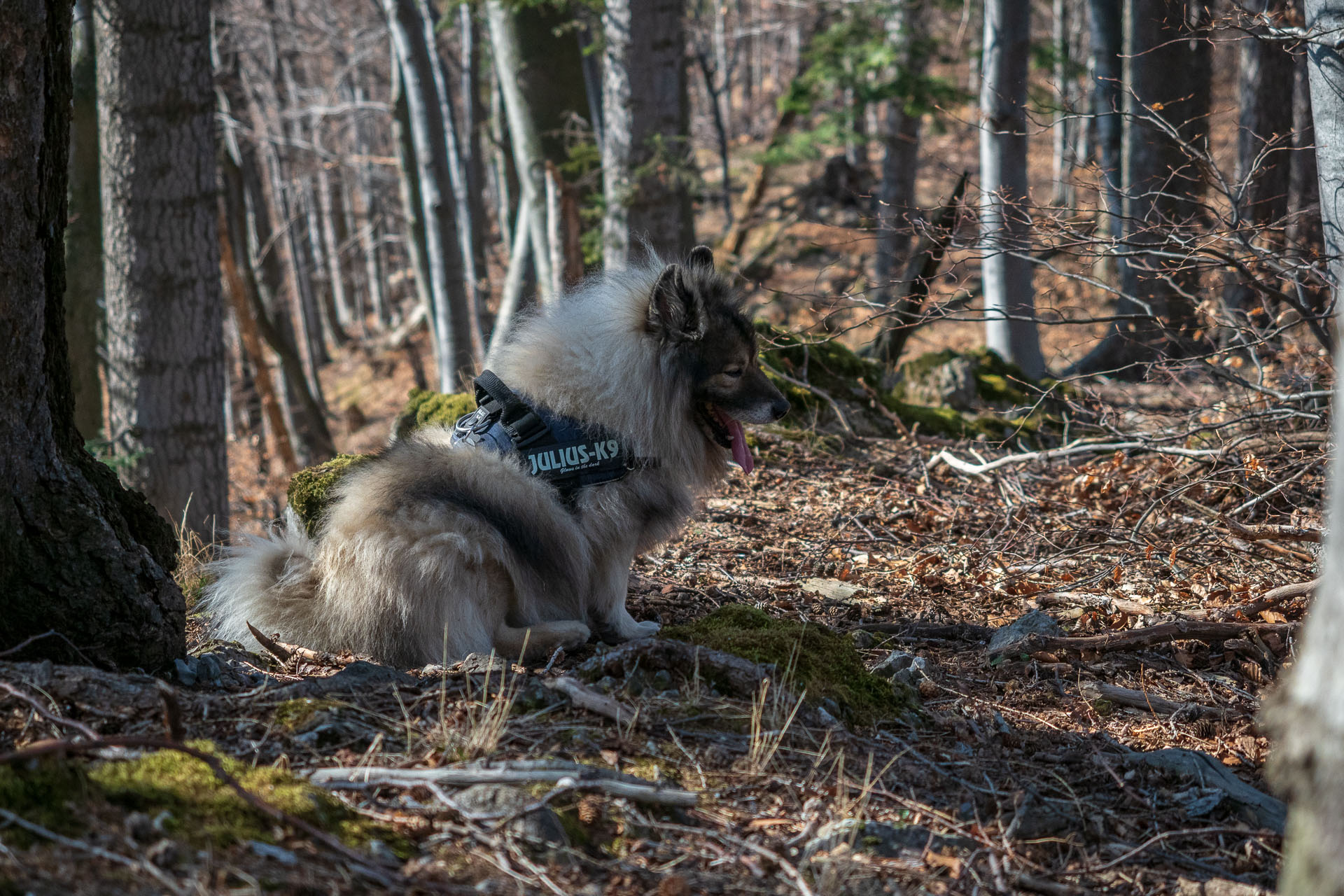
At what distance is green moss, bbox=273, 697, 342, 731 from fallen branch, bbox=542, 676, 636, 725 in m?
0.72

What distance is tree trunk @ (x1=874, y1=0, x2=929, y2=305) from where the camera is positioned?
15086 mm

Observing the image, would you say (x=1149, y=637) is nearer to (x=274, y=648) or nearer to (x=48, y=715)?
(x=274, y=648)

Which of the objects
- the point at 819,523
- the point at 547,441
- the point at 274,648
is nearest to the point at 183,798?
the point at 274,648

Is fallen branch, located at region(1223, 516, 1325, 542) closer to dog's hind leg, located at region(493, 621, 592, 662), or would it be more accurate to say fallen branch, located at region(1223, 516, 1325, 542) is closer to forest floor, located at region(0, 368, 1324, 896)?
forest floor, located at region(0, 368, 1324, 896)

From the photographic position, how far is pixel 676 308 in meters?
4.64

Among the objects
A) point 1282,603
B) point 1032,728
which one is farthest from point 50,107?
point 1282,603

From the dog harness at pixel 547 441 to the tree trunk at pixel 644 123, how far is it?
17.0 feet

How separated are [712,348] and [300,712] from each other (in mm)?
2585

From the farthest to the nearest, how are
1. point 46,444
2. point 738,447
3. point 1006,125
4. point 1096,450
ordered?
point 1006,125 < point 1096,450 < point 738,447 < point 46,444

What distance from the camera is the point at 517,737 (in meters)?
2.97

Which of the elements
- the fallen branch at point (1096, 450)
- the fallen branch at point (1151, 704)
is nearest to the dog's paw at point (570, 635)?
the fallen branch at point (1151, 704)

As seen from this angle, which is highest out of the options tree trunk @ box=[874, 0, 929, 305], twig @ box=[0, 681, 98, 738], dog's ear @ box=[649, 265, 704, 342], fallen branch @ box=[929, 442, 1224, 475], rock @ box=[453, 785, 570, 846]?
tree trunk @ box=[874, 0, 929, 305]

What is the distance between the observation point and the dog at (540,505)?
13.5 feet

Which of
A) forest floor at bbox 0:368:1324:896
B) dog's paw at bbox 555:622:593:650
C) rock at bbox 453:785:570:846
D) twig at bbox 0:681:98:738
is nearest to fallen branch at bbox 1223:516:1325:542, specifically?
forest floor at bbox 0:368:1324:896
